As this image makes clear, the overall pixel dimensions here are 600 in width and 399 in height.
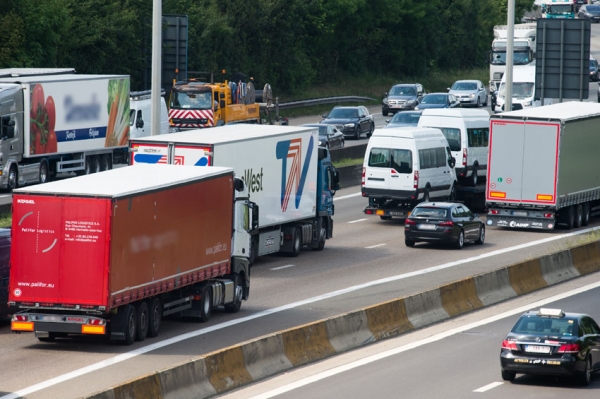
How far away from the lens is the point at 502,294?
28.7 meters

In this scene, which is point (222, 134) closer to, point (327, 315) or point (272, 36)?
point (327, 315)

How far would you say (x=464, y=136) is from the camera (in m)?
44.6

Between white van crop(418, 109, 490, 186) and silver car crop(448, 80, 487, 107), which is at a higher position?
silver car crop(448, 80, 487, 107)

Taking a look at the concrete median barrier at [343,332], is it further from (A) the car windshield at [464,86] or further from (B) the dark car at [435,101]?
(A) the car windshield at [464,86]

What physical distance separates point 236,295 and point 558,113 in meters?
18.4

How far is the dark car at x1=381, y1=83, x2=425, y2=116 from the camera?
7356 cm

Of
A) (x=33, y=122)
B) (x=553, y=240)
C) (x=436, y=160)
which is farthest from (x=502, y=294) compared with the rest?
(x=33, y=122)

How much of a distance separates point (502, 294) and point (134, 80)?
4172 cm

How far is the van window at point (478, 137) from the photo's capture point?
147 ft

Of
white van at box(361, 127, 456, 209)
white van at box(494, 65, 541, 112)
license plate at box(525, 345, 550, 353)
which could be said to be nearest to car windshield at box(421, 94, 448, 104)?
white van at box(494, 65, 541, 112)

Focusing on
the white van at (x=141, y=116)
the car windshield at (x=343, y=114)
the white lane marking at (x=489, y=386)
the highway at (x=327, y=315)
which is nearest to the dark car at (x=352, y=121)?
the car windshield at (x=343, y=114)

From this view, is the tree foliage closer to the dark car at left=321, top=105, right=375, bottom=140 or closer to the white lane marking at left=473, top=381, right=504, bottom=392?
the dark car at left=321, top=105, right=375, bottom=140

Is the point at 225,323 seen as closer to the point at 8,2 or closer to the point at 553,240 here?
the point at 553,240

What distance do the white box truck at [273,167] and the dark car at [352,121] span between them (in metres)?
26.2
